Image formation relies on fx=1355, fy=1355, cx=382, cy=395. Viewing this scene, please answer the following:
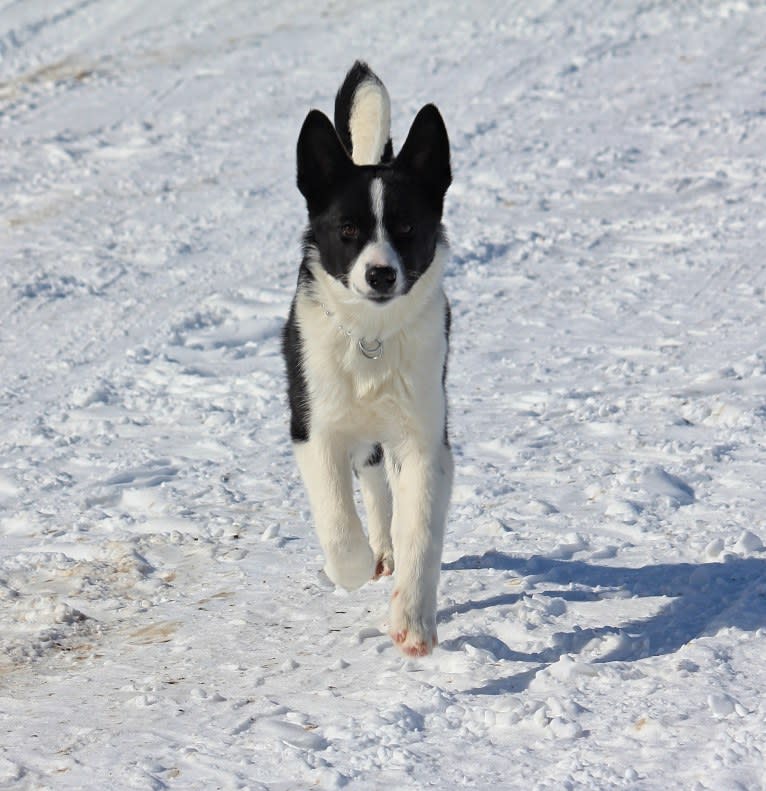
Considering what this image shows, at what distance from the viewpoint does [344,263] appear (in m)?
4.04

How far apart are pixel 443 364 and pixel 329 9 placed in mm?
10050

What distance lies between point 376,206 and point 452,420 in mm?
2073

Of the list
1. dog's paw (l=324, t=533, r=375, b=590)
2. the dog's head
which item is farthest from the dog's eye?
dog's paw (l=324, t=533, r=375, b=590)

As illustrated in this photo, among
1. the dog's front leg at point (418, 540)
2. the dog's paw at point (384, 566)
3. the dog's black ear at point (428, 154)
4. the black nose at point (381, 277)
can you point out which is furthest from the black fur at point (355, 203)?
the dog's paw at point (384, 566)

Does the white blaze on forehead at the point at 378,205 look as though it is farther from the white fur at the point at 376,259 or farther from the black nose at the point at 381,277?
the black nose at the point at 381,277

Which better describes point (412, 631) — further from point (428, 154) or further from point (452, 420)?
point (452, 420)

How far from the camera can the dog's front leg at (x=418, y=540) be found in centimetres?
373

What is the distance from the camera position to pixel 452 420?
5.96m

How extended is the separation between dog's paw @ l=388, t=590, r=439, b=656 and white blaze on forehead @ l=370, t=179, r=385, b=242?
1080mm

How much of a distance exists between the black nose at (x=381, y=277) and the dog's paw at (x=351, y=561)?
2.45 ft

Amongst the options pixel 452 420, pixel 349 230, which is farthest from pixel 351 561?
pixel 452 420

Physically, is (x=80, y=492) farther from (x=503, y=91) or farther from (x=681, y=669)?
(x=503, y=91)

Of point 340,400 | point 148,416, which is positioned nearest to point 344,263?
point 340,400

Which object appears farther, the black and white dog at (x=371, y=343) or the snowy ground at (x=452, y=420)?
the black and white dog at (x=371, y=343)
